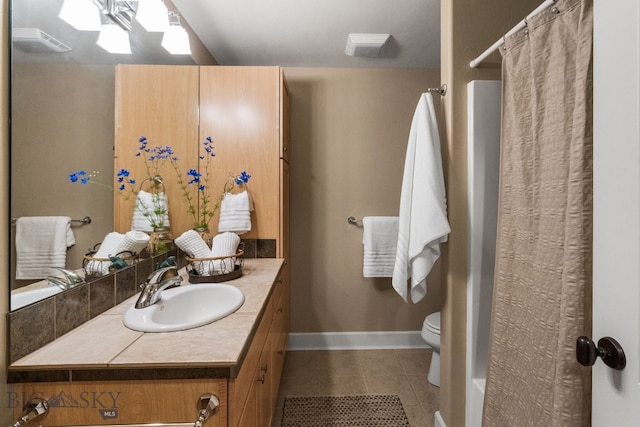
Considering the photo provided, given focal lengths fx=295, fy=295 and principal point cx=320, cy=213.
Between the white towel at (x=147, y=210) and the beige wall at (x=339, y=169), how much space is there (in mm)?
1074

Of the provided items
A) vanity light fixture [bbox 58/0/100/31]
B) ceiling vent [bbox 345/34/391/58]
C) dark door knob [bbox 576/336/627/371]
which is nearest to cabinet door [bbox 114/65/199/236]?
vanity light fixture [bbox 58/0/100/31]

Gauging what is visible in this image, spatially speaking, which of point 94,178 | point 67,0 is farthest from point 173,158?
point 67,0

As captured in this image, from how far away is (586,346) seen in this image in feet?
2.26

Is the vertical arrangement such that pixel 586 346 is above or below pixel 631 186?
below

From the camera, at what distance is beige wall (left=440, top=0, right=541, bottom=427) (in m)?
1.39

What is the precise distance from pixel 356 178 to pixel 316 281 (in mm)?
949

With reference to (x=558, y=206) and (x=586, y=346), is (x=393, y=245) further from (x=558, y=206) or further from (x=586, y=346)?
(x=586, y=346)

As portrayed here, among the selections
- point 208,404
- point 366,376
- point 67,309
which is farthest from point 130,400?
point 366,376

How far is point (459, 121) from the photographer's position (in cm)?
141

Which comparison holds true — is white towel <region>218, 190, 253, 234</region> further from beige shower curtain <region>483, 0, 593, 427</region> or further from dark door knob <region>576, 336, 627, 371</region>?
dark door knob <region>576, 336, 627, 371</region>

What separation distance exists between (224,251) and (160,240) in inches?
14.1

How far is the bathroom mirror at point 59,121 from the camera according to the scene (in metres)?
0.82

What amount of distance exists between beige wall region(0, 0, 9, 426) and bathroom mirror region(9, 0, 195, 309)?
14mm

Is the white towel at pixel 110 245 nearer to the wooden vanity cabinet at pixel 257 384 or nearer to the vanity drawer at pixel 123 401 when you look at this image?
the vanity drawer at pixel 123 401
